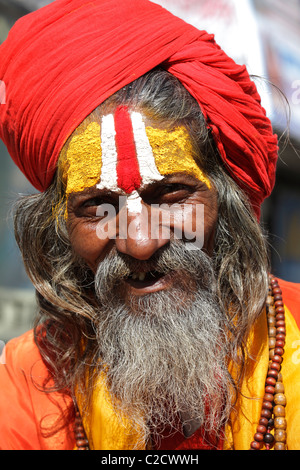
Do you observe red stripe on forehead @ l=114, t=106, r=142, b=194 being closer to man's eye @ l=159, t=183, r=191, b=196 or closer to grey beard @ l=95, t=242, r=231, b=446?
man's eye @ l=159, t=183, r=191, b=196

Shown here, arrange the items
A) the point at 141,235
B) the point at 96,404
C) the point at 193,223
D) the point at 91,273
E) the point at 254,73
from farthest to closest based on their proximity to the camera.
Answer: the point at 254,73
the point at 91,273
the point at 96,404
the point at 193,223
the point at 141,235

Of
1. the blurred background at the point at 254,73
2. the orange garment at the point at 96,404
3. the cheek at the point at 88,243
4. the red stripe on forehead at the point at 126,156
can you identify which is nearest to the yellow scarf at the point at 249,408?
the orange garment at the point at 96,404

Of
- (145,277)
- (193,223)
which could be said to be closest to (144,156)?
(193,223)

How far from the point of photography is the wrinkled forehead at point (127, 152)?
1.57m

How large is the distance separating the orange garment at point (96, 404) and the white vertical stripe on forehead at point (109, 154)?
0.74 metres

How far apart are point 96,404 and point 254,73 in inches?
98.2

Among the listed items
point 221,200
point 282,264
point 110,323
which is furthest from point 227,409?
point 282,264

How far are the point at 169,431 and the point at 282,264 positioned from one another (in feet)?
12.8

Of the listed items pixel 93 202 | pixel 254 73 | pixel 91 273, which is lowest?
pixel 91 273

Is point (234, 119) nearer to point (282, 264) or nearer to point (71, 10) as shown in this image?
point (71, 10)

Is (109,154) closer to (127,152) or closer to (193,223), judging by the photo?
(127,152)

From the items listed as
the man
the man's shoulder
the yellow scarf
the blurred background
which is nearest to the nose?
the man

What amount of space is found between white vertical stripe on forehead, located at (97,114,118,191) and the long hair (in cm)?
6

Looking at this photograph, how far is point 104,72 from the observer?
62.6 inches
